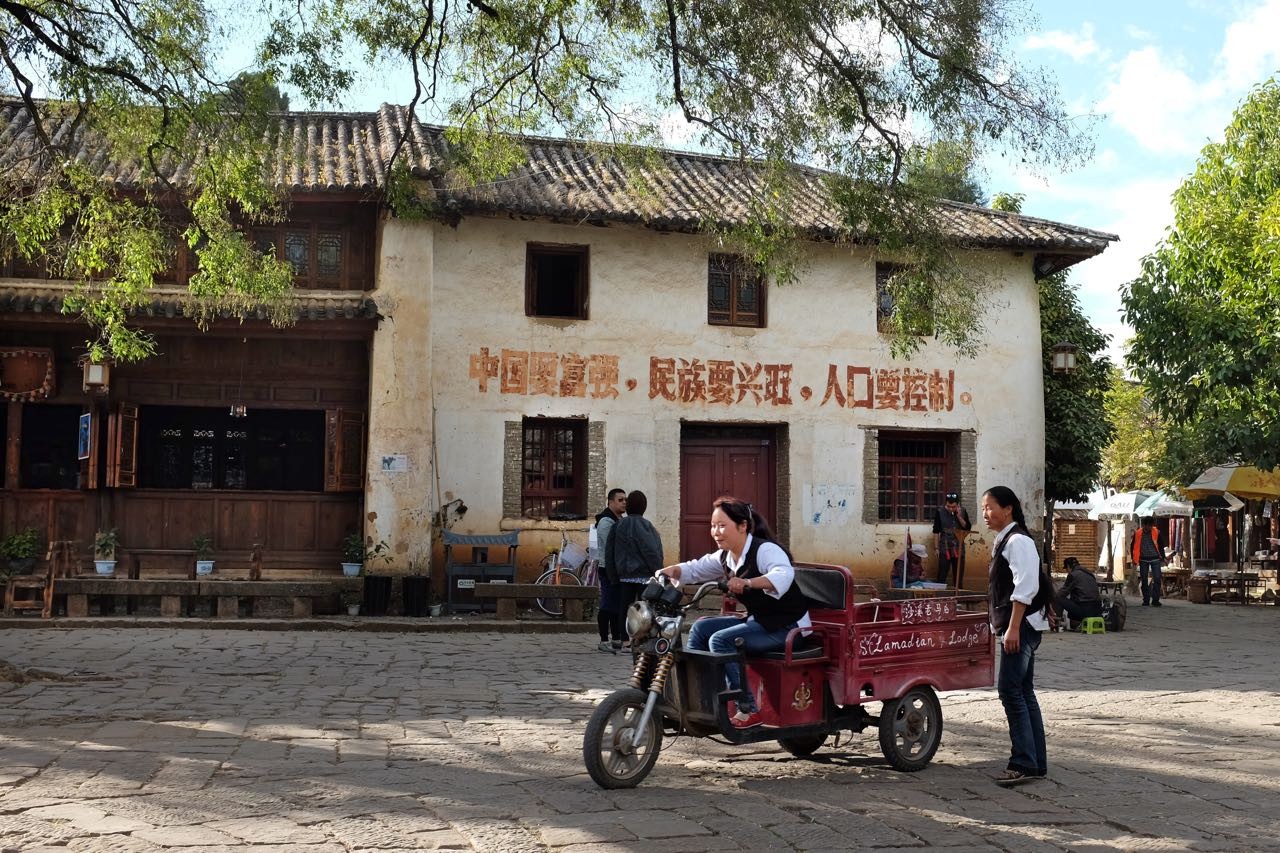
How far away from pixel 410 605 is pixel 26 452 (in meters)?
5.81

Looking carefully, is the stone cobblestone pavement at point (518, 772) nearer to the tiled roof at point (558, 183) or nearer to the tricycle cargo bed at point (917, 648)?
the tricycle cargo bed at point (917, 648)

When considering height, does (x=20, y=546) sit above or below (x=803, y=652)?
above

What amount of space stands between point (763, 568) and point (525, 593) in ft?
33.2

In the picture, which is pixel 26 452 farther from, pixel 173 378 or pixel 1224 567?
pixel 1224 567

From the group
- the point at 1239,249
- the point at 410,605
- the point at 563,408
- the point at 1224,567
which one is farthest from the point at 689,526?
the point at 1224,567

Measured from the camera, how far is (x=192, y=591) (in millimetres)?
15797

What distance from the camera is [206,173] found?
12062 millimetres

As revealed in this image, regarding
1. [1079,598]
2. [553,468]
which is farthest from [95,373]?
[1079,598]

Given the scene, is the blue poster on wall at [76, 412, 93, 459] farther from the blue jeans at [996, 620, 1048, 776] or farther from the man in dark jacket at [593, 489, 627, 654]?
the blue jeans at [996, 620, 1048, 776]

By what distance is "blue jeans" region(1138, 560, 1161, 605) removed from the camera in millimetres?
22656

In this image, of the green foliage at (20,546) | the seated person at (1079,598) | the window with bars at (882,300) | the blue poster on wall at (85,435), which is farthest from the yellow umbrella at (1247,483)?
the green foliage at (20,546)

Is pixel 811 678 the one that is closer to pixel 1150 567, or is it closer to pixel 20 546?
pixel 20 546

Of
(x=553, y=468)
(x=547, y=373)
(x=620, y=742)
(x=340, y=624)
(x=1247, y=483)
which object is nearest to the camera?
(x=620, y=742)

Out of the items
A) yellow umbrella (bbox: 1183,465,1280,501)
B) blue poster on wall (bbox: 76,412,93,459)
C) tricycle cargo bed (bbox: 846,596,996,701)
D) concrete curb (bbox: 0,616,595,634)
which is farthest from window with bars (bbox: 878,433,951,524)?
tricycle cargo bed (bbox: 846,596,996,701)
